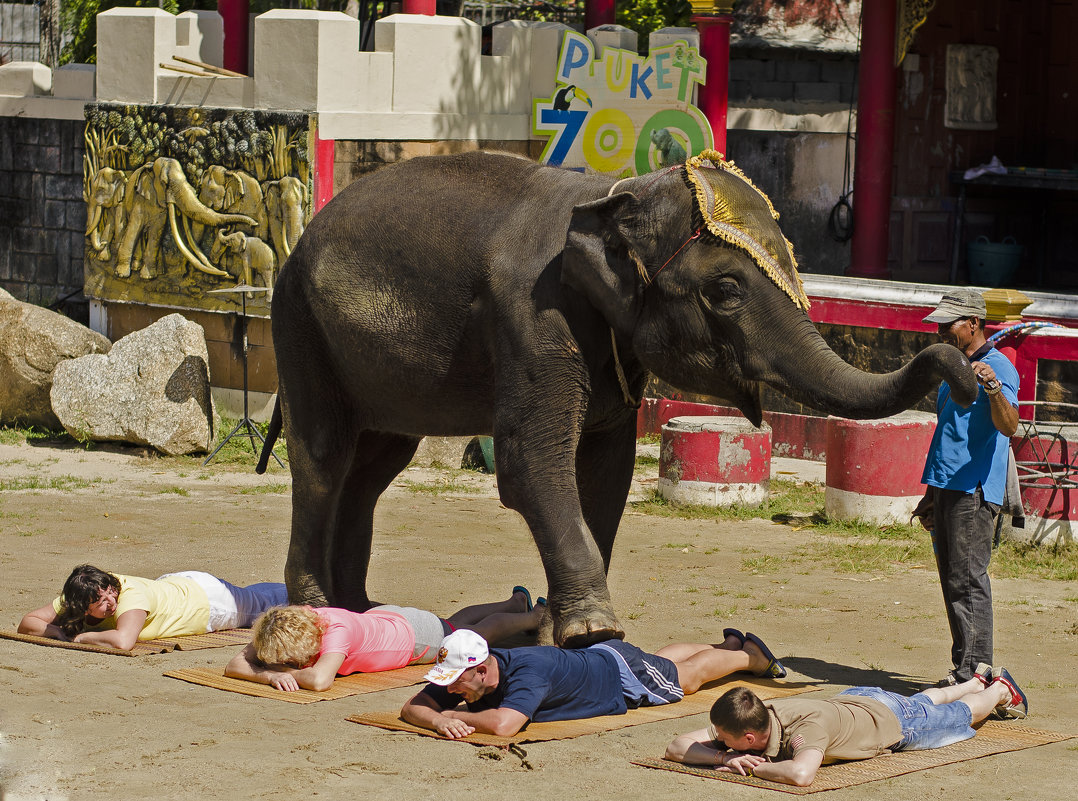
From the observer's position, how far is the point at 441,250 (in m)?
6.85

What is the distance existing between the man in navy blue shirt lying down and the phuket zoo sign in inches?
361

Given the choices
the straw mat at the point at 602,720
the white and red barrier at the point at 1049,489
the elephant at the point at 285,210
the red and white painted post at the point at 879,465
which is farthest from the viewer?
the elephant at the point at 285,210

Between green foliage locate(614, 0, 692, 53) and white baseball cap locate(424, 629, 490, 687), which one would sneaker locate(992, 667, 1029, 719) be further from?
green foliage locate(614, 0, 692, 53)

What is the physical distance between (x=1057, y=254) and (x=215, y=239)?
10766 mm

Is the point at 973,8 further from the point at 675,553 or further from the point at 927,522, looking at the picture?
the point at 927,522

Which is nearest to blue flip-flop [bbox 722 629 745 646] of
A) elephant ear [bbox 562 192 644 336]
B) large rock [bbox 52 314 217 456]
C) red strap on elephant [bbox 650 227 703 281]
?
elephant ear [bbox 562 192 644 336]

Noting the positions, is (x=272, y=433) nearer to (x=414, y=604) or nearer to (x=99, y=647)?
(x=414, y=604)

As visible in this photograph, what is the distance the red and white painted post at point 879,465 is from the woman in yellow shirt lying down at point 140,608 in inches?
163

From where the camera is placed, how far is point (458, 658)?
5875 mm

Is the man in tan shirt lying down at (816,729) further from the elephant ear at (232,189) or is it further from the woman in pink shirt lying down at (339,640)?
the elephant ear at (232,189)

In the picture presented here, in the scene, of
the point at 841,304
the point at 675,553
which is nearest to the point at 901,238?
the point at 841,304

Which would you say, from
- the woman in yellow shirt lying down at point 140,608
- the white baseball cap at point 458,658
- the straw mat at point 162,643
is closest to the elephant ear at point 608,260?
the white baseball cap at point 458,658

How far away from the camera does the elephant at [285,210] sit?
13.5 metres

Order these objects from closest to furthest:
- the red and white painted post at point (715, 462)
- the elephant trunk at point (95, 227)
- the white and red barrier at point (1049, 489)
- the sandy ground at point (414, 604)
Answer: the sandy ground at point (414, 604) < the white and red barrier at point (1049, 489) < the red and white painted post at point (715, 462) < the elephant trunk at point (95, 227)
